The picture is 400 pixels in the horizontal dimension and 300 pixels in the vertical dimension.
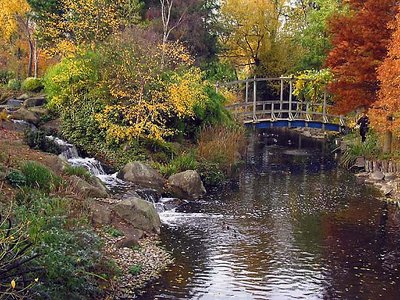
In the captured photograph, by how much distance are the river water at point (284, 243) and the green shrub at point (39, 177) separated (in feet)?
10.6

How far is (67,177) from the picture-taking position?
15.5m

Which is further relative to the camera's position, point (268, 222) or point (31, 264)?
point (268, 222)

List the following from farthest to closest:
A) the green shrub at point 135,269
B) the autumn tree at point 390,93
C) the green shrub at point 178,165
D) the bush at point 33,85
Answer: the bush at point 33,85 → the green shrub at point 178,165 → the autumn tree at point 390,93 → the green shrub at point 135,269

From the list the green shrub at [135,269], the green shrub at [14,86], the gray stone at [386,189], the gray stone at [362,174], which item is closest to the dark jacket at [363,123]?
the gray stone at [362,174]

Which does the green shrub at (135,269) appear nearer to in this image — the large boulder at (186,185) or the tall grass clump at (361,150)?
the large boulder at (186,185)

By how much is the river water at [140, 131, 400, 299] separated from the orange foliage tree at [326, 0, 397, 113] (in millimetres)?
4383

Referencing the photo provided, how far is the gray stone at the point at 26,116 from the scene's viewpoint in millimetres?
23016

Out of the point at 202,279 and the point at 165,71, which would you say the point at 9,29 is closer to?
the point at 165,71

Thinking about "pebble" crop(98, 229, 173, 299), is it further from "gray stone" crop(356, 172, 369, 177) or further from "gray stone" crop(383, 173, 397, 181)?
"gray stone" crop(356, 172, 369, 177)

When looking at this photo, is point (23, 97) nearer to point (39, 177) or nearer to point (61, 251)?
point (39, 177)

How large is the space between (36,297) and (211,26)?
1069 inches

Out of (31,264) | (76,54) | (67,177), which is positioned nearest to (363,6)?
(76,54)

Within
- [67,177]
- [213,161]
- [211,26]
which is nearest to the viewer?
[67,177]

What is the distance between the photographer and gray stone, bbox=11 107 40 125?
2302cm
